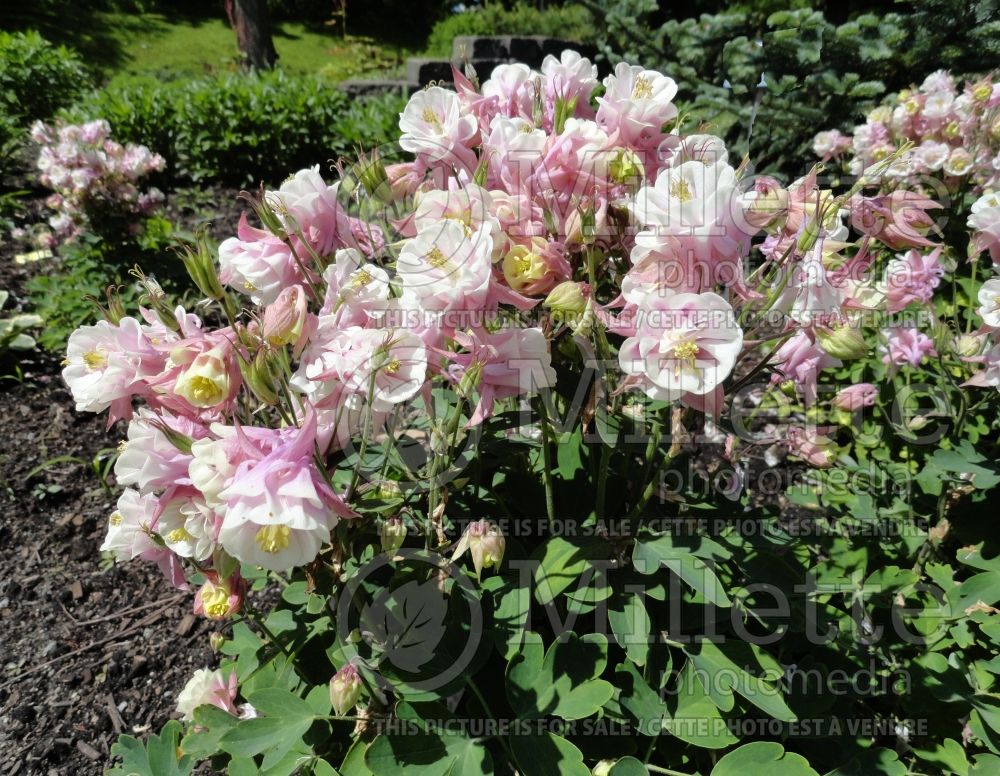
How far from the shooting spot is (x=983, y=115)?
8.16 feet

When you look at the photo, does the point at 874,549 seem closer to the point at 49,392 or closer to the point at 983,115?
the point at 983,115

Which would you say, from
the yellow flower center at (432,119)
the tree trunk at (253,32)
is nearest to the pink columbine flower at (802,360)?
the yellow flower center at (432,119)

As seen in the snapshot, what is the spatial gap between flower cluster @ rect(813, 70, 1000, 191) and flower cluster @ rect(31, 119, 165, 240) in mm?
3939

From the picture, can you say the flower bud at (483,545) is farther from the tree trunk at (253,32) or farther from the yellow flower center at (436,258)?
the tree trunk at (253,32)

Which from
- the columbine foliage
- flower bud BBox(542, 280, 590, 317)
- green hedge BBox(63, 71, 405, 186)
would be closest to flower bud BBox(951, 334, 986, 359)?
the columbine foliage

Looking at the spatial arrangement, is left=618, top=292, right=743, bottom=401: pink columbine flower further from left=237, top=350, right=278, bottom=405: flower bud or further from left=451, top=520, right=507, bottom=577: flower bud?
left=237, top=350, right=278, bottom=405: flower bud

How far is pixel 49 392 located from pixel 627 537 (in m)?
3.43

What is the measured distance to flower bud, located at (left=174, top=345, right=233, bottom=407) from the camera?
40.2 inches

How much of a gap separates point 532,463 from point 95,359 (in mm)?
995

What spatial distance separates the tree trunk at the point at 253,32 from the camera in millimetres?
10266

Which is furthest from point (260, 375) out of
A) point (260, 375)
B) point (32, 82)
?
point (32, 82)

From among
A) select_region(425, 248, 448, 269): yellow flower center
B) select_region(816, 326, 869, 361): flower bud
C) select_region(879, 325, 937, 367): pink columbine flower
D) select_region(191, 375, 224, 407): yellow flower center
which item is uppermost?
select_region(425, 248, 448, 269): yellow flower center

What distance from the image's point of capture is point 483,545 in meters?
1.23

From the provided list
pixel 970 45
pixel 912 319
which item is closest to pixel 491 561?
pixel 912 319
